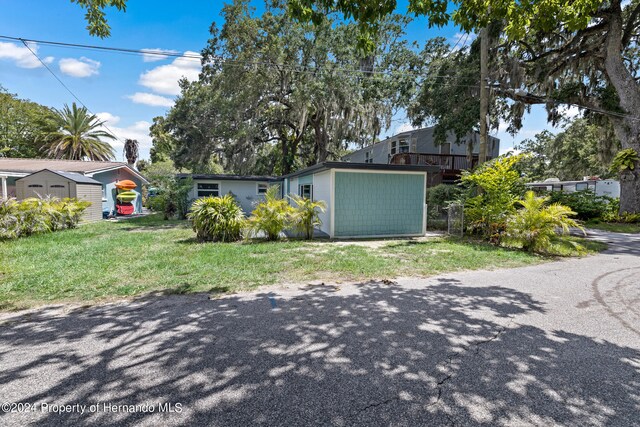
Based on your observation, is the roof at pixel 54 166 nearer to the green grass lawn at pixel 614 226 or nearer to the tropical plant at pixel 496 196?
the tropical plant at pixel 496 196

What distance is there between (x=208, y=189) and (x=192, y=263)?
12100mm

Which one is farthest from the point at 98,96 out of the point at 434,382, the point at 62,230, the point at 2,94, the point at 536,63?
the point at 2,94

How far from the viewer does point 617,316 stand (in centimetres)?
350

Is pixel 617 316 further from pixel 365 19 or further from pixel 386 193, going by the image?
pixel 386 193

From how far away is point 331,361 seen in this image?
2500 mm

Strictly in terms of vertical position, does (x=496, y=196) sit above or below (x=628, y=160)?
below

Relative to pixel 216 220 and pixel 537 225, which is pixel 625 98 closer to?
pixel 537 225

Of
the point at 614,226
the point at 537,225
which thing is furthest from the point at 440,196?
the point at 614,226

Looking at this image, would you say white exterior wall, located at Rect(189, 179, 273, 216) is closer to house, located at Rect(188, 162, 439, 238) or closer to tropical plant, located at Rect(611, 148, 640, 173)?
house, located at Rect(188, 162, 439, 238)

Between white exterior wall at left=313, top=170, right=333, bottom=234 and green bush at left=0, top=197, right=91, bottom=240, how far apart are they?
8.76 meters

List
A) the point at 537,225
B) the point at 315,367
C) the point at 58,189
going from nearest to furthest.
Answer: the point at 315,367, the point at 537,225, the point at 58,189

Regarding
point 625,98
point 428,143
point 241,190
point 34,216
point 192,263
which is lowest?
point 192,263

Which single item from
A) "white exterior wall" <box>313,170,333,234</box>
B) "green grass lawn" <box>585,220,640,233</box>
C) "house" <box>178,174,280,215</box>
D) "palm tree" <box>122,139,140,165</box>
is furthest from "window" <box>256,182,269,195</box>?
"green grass lawn" <box>585,220,640,233</box>

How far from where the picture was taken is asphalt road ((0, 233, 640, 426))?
1907mm
